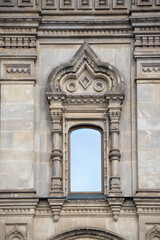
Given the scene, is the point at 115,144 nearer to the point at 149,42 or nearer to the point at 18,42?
the point at 149,42

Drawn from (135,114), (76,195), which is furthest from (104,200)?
(135,114)

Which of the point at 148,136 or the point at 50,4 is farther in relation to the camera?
the point at 50,4

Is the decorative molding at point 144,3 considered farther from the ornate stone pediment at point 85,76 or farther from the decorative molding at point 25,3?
the decorative molding at point 25,3

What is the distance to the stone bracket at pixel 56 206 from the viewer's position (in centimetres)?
2948

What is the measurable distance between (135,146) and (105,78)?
2.39m

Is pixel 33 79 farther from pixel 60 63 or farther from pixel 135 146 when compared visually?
pixel 135 146

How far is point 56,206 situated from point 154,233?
2.99 metres

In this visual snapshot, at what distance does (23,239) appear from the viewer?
95.9ft

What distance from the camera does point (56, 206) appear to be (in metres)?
29.5

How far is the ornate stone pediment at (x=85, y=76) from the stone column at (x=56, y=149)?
0.70m

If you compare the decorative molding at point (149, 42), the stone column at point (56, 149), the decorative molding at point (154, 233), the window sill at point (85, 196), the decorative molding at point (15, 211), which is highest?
the decorative molding at point (149, 42)

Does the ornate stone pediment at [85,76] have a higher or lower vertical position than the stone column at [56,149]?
higher

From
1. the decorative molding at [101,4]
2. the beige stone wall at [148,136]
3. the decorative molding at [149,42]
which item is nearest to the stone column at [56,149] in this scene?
the beige stone wall at [148,136]

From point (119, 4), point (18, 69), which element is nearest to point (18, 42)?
point (18, 69)
